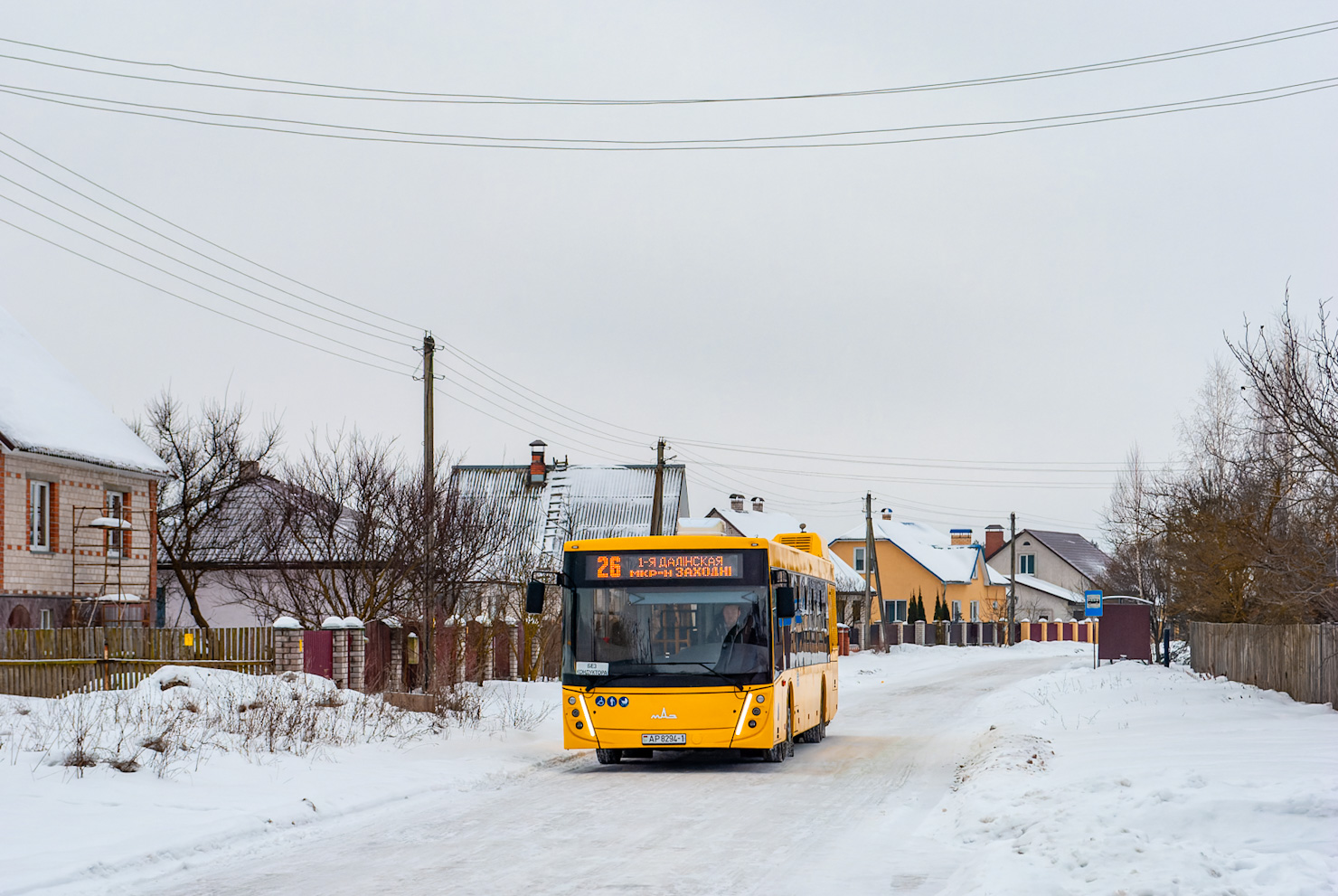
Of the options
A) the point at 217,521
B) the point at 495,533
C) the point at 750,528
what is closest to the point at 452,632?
the point at 495,533

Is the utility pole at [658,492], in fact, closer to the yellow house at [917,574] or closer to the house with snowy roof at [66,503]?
the house with snowy roof at [66,503]

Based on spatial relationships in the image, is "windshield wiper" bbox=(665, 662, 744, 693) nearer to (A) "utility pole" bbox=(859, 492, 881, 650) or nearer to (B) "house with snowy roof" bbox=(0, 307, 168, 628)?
(B) "house with snowy roof" bbox=(0, 307, 168, 628)

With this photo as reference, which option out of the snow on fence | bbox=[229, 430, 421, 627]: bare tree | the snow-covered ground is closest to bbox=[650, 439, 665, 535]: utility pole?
bbox=[229, 430, 421, 627]: bare tree

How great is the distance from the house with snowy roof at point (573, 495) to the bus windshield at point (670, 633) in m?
38.4

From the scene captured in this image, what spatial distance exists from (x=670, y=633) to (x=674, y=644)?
0.16m

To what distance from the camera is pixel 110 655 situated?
25.3 meters

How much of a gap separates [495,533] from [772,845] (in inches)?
1000

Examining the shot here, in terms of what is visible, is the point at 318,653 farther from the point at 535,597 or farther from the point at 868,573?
the point at 868,573

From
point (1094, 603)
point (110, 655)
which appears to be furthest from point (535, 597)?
point (1094, 603)

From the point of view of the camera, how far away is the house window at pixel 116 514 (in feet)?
119

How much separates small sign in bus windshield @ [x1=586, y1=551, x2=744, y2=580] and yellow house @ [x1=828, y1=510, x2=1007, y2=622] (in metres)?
72.5

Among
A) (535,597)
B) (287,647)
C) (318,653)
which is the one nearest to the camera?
(535,597)

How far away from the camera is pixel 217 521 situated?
47938mm

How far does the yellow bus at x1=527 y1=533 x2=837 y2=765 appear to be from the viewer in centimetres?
1666
